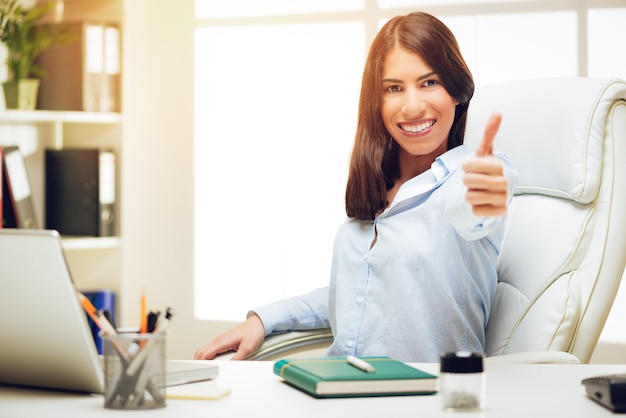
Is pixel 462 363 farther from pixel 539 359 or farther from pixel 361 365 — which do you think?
pixel 539 359

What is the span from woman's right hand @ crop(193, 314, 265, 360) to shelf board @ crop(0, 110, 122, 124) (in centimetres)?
A: 172

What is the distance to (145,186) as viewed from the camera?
12.5ft

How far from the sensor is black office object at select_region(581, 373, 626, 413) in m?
0.96

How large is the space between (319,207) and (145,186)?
2.57ft

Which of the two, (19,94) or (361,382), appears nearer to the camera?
(361,382)

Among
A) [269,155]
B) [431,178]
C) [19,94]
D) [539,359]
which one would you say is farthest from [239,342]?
[269,155]

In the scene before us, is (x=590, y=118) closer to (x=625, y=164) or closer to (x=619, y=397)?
(x=625, y=164)

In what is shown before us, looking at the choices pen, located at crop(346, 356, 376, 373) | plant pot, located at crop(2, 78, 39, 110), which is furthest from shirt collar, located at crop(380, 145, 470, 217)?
plant pot, located at crop(2, 78, 39, 110)

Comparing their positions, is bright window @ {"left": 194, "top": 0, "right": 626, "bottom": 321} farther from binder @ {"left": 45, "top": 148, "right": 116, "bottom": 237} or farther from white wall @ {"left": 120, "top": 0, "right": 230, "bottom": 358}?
binder @ {"left": 45, "top": 148, "right": 116, "bottom": 237}

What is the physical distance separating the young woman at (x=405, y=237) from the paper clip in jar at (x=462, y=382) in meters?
0.58

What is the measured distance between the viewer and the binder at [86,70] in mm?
3352

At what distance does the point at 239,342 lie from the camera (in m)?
1.74

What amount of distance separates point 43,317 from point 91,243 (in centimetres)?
238

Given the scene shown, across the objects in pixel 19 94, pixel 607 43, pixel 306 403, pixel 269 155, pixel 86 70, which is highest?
pixel 607 43
